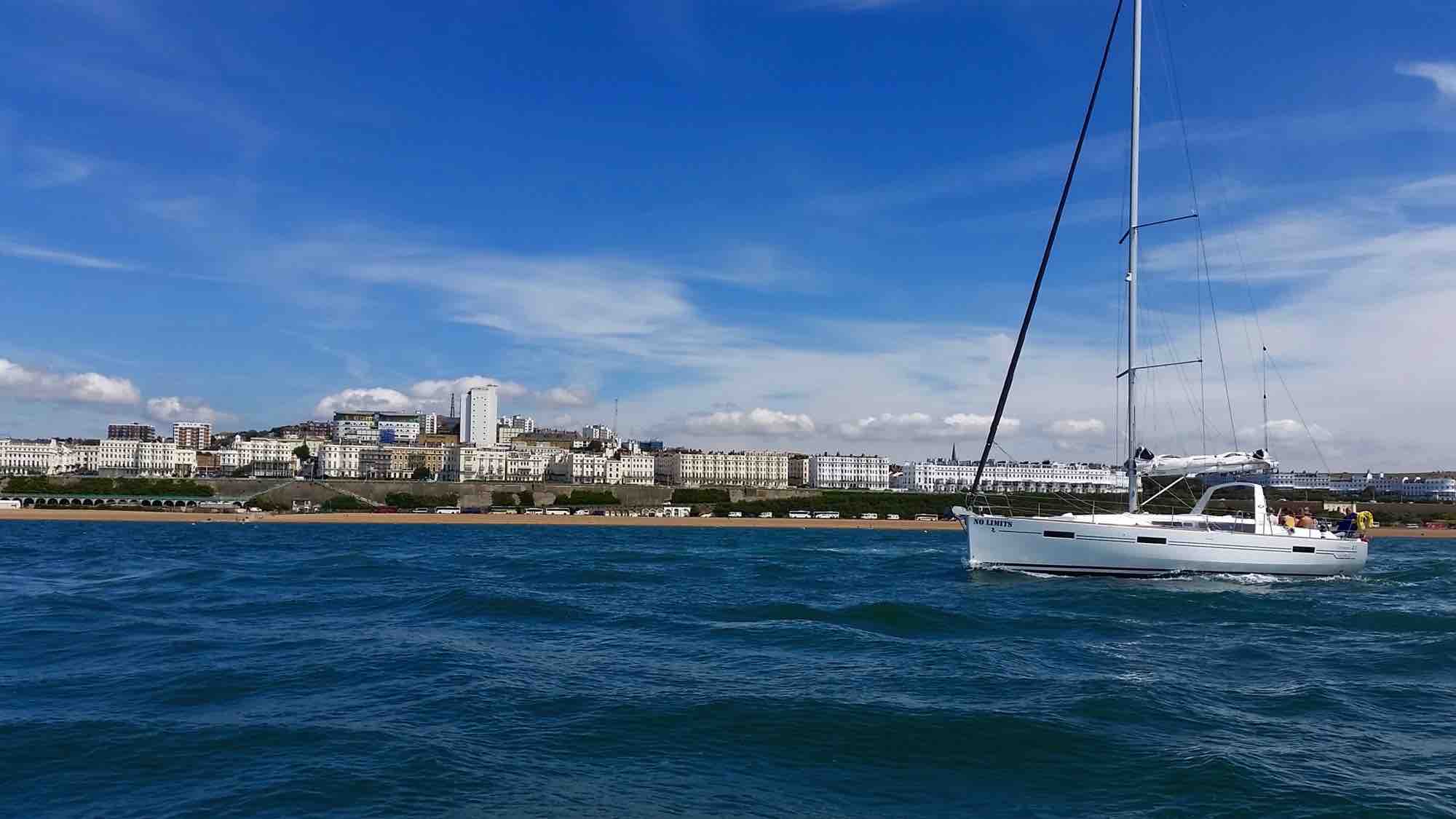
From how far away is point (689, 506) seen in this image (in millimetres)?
118750

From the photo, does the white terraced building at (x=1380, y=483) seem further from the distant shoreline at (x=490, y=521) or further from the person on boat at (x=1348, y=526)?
the person on boat at (x=1348, y=526)

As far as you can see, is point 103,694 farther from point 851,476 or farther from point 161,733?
point 851,476

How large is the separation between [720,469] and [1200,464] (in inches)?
6009

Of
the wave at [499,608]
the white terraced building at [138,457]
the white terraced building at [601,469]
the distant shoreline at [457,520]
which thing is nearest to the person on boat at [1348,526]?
the wave at [499,608]

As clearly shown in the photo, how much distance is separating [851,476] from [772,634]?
18156 cm

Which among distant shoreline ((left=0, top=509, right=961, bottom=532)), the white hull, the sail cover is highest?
the sail cover

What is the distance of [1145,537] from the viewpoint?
28594 mm

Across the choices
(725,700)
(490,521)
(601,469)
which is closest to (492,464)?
(601,469)

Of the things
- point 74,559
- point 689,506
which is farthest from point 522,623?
point 689,506

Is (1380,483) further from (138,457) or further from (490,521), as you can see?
(138,457)

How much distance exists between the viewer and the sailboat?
2878 cm

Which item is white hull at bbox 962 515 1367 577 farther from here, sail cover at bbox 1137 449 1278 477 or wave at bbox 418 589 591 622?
wave at bbox 418 589 591 622

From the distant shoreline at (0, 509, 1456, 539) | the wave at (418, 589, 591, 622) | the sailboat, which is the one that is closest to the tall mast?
the sailboat

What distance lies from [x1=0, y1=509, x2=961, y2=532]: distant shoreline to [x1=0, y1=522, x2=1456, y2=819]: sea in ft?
201
